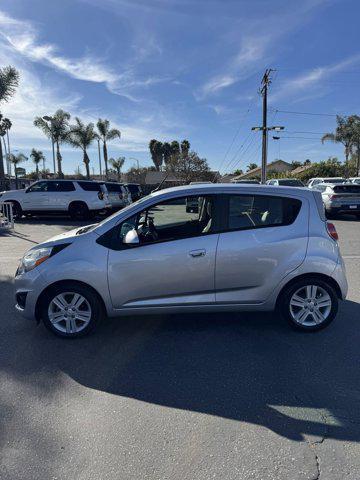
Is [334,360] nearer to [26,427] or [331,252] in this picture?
[331,252]

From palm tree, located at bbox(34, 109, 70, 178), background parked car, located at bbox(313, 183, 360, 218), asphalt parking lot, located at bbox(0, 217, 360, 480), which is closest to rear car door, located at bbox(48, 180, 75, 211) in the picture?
background parked car, located at bbox(313, 183, 360, 218)

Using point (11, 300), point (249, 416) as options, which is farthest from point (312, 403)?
point (11, 300)

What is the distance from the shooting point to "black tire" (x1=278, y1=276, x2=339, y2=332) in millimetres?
4203

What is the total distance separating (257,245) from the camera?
13.3 feet

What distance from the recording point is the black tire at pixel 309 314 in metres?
4.20

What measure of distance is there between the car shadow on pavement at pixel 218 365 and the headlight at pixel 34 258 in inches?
31.0

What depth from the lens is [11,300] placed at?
18.2 ft

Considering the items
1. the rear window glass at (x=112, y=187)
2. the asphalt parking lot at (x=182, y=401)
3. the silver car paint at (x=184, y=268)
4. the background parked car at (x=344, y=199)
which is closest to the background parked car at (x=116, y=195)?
the rear window glass at (x=112, y=187)

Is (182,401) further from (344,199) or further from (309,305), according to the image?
(344,199)

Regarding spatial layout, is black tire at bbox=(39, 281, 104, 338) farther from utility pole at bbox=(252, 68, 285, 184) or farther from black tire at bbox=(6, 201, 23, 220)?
utility pole at bbox=(252, 68, 285, 184)

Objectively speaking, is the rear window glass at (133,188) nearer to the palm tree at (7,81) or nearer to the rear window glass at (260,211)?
the palm tree at (7,81)

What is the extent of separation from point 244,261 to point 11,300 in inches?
142

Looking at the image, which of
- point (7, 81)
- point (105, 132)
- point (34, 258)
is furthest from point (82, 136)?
point (34, 258)

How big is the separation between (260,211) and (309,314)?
4.29 ft
